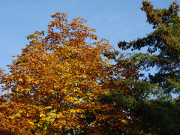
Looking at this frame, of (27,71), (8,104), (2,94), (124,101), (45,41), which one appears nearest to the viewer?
(124,101)

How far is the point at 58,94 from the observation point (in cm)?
1584

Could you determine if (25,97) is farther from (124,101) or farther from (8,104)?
(124,101)

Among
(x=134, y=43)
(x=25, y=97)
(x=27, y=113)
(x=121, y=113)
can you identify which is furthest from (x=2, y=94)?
(x=134, y=43)

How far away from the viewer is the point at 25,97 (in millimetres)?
16969

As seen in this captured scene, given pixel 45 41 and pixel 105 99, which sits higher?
pixel 45 41

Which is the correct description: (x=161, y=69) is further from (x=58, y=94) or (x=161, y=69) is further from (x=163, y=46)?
(x=58, y=94)

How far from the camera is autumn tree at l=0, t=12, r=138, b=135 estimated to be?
14820 mm

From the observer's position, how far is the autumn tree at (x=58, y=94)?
1482 cm

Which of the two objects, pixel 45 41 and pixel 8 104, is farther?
pixel 45 41

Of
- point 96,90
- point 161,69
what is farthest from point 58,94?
point 161,69

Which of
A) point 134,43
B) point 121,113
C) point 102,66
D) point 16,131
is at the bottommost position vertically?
point 16,131

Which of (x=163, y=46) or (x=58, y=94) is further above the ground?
(x=163, y=46)

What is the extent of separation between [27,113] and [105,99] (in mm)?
5127

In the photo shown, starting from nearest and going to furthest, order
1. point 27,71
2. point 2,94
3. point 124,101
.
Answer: point 124,101
point 27,71
point 2,94
